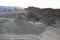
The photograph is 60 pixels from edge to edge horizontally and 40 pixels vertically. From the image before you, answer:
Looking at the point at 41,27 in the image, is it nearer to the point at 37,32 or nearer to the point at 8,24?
the point at 37,32

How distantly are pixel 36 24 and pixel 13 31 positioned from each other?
458mm

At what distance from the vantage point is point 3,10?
2861mm

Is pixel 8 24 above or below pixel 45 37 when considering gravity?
above

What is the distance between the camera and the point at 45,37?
6.66ft

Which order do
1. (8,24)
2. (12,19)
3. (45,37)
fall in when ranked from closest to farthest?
(45,37) → (8,24) → (12,19)

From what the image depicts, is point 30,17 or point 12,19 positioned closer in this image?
point 12,19

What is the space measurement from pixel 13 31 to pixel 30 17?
60 cm

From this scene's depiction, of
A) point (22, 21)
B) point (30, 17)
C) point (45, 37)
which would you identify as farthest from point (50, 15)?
point (45, 37)

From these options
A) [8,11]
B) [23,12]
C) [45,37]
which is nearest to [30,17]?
[23,12]

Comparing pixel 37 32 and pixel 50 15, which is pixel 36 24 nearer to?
pixel 37 32

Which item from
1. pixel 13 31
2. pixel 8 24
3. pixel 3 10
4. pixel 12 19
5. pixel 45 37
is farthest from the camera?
pixel 3 10

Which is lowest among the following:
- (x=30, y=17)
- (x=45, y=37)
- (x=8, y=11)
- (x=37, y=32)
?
Answer: (x=45, y=37)

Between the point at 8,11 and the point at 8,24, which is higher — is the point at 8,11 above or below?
above

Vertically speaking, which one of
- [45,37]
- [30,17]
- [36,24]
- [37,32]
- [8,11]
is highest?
[8,11]
